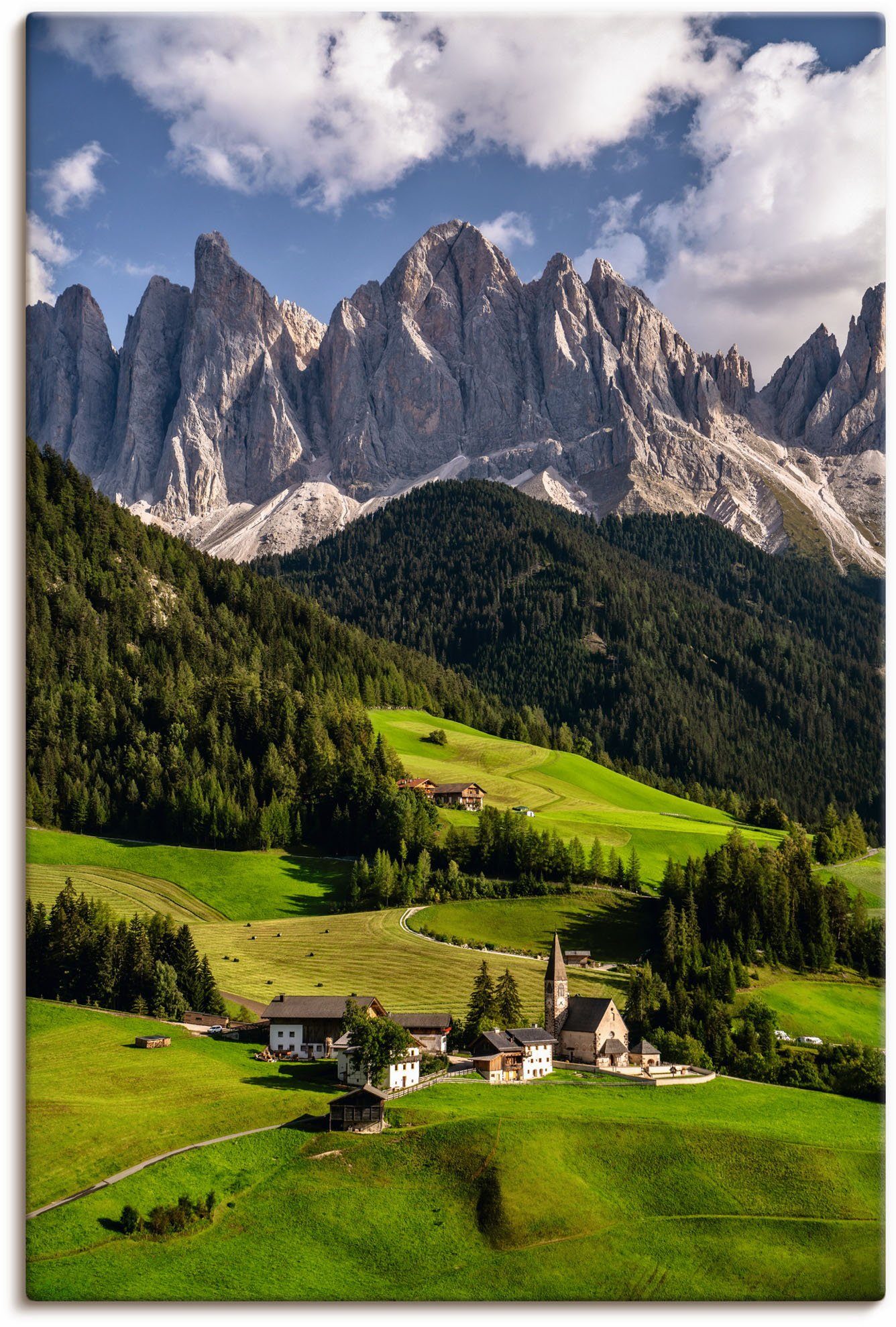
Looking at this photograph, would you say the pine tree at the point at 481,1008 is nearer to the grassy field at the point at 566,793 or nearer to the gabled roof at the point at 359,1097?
the gabled roof at the point at 359,1097

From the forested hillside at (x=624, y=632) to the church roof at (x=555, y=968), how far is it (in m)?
47.6

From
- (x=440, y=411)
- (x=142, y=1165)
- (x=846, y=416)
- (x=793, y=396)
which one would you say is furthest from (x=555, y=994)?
(x=793, y=396)

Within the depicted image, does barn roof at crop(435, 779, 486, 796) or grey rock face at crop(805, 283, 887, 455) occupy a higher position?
grey rock face at crop(805, 283, 887, 455)

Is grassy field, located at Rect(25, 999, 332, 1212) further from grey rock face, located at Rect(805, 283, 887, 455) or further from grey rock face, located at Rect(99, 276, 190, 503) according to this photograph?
grey rock face, located at Rect(99, 276, 190, 503)

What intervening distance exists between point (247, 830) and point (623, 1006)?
16.4 meters

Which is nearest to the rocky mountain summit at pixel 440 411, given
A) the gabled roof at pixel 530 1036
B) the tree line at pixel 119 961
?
the tree line at pixel 119 961

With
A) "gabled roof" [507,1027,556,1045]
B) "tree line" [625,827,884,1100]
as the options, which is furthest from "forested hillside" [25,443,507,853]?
"gabled roof" [507,1027,556,1045]

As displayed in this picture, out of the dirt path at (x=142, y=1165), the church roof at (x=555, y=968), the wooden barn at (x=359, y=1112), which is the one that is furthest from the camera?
the church roof at (x=555, y=968)

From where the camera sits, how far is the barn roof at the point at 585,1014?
25641 millimetres

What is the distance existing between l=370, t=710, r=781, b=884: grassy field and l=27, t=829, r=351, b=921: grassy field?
6517 millimetres

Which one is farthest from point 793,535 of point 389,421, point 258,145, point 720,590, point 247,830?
point 258,145

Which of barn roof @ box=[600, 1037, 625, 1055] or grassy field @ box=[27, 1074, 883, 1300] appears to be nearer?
grassy field @ box=[27, 1074, 883, 1300]

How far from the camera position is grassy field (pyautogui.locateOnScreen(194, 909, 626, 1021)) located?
1077 inches

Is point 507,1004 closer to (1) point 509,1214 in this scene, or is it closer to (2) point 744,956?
(2) point 744,956
